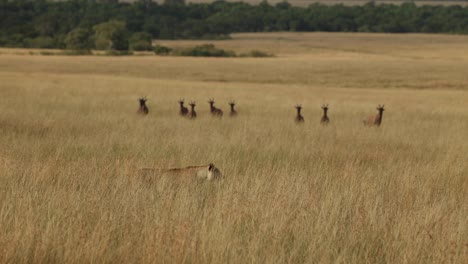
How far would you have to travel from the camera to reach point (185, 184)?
7.72 m

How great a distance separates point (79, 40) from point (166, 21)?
33.2m

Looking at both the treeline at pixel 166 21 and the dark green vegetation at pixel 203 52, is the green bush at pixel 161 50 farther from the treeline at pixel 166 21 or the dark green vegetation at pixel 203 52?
the treeline at pixel 166 21

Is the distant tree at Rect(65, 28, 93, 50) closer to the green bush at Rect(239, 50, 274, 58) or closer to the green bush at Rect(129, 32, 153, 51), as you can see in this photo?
the green bush at Rect(129, 32, 153, 51)

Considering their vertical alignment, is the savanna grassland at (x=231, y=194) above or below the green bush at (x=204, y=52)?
above

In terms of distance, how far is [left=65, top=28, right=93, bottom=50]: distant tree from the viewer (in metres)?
87.9

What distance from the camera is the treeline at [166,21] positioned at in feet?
303

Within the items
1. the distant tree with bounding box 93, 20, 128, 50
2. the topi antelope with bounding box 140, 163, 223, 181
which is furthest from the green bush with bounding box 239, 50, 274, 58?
the topi antelope with bounding box 140, 163, 223, 181

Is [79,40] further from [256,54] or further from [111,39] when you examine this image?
[256,54]

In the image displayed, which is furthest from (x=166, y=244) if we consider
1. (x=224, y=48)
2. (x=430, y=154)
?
(x=224, y=48)

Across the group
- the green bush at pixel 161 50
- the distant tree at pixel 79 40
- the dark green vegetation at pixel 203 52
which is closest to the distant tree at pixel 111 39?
the distant tree at pixel 79 40

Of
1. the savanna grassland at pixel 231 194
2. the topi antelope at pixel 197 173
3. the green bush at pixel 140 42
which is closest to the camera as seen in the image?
the savanna grassland at pixel 231 194

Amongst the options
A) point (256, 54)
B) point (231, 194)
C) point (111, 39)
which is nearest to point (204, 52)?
point (256, 54)

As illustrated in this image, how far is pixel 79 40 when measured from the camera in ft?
299

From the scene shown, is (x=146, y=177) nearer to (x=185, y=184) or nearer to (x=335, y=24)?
(x=185, y=184)
